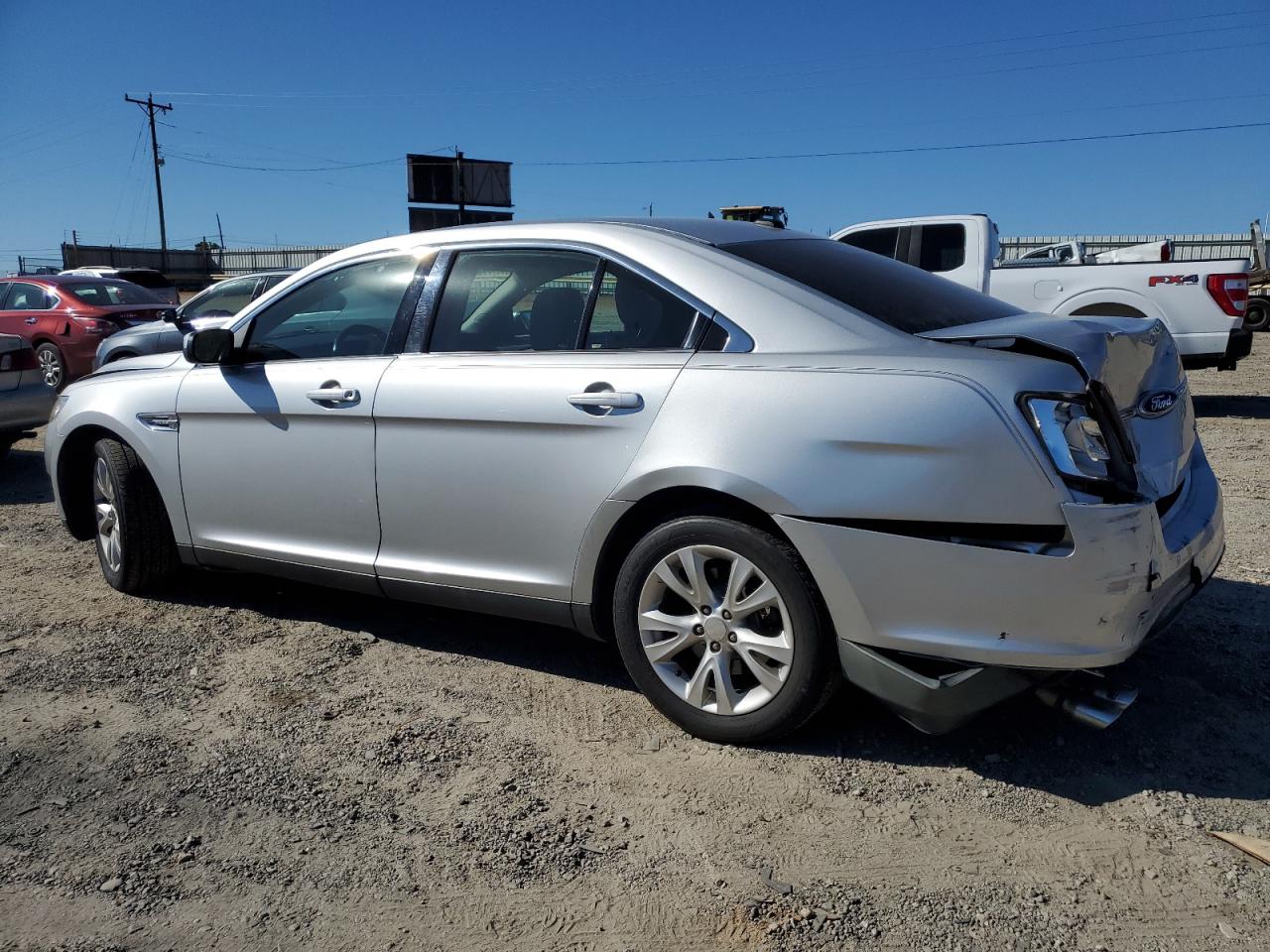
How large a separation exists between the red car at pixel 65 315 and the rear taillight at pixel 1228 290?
1133 cm

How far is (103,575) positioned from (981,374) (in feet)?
14.2

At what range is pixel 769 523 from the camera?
3049 mm

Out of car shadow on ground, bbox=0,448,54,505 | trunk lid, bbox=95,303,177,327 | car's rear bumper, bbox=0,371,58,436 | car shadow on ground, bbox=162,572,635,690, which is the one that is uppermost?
trunk lid, bbox=95,303,177,327

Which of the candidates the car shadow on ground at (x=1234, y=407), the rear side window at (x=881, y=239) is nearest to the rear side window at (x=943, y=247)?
the rear side window at (x=881, y=239)

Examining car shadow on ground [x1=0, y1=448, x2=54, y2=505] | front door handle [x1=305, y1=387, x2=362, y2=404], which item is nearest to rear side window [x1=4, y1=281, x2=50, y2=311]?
car shadow on ground [x1=0, y1=448, x2=54, y2=505]

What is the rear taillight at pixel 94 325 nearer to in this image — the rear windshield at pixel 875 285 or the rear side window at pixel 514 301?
the rear side window at pixel 514 301

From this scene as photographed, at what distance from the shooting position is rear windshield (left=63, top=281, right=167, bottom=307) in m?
13.3

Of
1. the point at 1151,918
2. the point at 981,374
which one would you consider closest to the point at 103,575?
the point at 981,374

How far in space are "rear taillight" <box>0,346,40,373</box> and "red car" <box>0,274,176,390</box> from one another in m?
3.62

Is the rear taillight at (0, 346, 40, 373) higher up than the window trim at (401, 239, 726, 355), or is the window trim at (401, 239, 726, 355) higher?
the window trim at (401, 239, 726, 355)

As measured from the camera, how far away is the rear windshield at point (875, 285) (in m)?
3.26

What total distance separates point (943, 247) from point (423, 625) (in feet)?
28.9

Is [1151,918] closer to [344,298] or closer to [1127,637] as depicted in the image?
[1127,637]

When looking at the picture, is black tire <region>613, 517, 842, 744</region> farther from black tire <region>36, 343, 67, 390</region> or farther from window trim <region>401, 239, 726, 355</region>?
black tire <region>36, 343, 67, 390</region>
